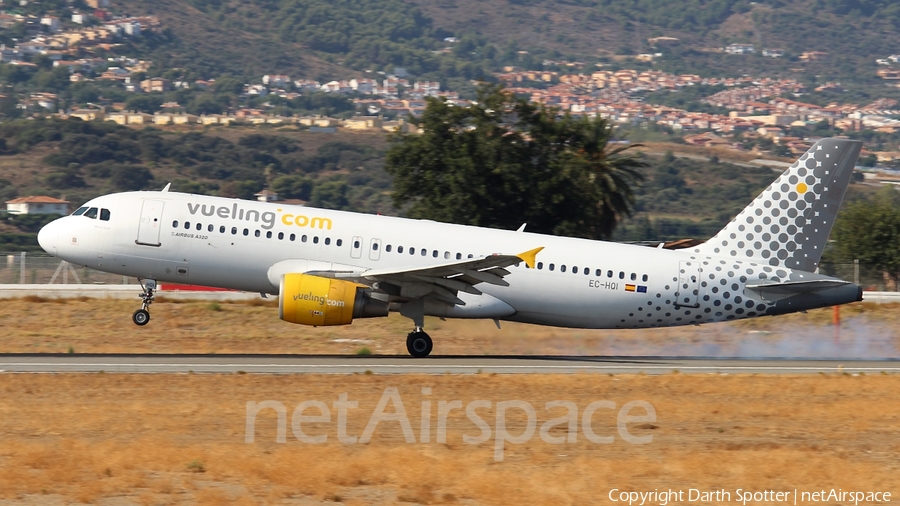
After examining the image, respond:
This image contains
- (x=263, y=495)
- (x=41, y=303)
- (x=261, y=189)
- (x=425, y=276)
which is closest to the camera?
(x=263, y=495)

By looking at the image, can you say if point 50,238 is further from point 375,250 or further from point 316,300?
point 375,250

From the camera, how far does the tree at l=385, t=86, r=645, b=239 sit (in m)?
57.4

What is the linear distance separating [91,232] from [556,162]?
115 ft

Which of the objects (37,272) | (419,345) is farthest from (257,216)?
Answer: (37,272)

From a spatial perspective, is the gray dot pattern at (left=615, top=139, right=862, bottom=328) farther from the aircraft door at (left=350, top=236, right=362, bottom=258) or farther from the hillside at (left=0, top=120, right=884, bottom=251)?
the hillside at (left=0, top=120, right=884, bottom=251)

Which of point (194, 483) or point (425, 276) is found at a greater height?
point (425, 276)

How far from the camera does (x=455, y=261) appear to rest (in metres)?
28.9

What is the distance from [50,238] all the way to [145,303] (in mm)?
3128

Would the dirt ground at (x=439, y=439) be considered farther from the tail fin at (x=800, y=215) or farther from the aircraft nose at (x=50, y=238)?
the aircraft nose at (x=50, y=238)

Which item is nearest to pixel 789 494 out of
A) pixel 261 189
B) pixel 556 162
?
pixel 556 162

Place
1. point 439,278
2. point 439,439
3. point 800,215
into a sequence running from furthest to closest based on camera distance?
point 800,215
point 439,278
point 439,439

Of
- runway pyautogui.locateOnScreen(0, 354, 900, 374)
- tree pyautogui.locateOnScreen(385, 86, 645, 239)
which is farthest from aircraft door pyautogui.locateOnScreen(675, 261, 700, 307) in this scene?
tree pyautogui.locateOnScreen(385, 86, 645, 239)

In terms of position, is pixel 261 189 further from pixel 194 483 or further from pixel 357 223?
pixel 194 483

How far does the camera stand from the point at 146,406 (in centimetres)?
2047
